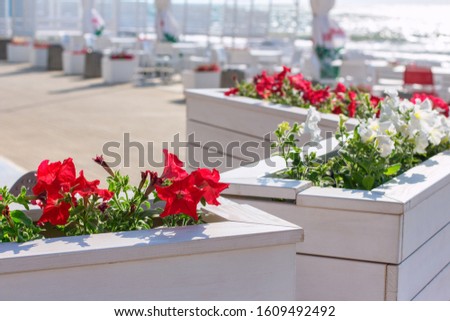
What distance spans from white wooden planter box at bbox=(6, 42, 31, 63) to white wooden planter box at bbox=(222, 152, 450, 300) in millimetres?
16849

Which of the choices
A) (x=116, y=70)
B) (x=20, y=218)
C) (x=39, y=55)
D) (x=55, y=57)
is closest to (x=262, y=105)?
(x=20, y=218)

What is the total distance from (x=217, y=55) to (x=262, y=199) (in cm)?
1259

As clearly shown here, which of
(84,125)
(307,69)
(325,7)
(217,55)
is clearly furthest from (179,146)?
(217,55)

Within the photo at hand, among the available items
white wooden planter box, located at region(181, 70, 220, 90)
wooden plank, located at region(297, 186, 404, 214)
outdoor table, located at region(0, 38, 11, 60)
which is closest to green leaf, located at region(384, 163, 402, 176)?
wooden plank, located at region(297, 186, 404, 214)

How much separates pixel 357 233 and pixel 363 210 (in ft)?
0.24

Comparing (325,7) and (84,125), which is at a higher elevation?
(325,7)

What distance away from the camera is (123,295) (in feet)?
6.28

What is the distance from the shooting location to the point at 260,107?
4.98m

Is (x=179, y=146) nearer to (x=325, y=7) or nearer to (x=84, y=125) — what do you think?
(x=84, y=125)

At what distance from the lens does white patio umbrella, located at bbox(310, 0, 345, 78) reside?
10.5 meters

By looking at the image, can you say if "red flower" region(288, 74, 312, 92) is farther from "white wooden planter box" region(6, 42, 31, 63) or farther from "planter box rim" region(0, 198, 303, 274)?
"white wooden planter box" region(6, 42, 31, 63)

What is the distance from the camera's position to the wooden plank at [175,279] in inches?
72.2

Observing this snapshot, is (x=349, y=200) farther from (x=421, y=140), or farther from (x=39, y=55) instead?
(x=39, y=55)

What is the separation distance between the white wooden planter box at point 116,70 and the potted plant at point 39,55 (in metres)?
3.51
